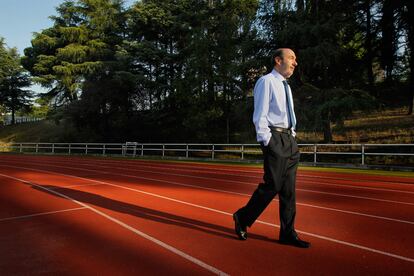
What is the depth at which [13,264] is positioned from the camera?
166 inches

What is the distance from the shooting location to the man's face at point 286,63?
15.1ft

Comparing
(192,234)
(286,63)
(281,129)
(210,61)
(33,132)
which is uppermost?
(210,61)

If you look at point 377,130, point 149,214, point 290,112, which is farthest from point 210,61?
point 290,112

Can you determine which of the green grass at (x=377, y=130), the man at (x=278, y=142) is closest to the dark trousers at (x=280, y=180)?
the man at (x=278, y=142)

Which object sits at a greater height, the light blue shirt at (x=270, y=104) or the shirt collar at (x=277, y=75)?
the shirt collar at (x=277, y=75)

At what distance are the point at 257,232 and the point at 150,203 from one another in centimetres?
300

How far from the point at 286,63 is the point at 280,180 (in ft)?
4.48

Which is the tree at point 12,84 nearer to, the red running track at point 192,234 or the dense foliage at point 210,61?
the dense foliage at point 210,61

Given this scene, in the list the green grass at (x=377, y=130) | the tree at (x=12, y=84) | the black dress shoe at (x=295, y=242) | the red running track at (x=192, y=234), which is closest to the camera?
the red running track at (x=192, y=234)

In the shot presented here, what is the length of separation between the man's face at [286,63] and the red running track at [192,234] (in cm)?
205

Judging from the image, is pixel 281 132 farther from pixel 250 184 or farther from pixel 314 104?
pixel 314 104

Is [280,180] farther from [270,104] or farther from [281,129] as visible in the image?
[270,104]

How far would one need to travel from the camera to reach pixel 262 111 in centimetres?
438

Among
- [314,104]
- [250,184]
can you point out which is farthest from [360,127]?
[250,184]
